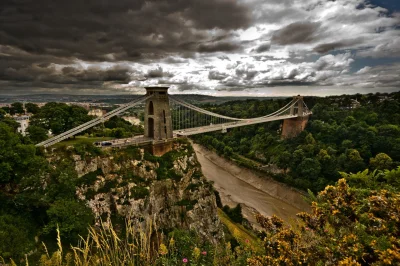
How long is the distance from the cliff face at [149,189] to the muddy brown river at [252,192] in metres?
6.72

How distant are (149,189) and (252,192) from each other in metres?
17.9

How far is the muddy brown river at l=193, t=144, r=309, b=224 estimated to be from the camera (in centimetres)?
2552

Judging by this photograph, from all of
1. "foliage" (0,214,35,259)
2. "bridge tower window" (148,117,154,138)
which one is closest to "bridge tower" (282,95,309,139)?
"bridge tower window" (148,117,154,138)

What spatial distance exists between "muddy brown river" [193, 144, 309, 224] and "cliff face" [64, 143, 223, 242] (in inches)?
265

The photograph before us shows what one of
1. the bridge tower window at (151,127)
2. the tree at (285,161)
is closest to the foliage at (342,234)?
the bridge tower window at (151,127)

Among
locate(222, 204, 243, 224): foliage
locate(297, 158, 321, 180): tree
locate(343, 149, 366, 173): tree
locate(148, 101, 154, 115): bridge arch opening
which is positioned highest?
locate(148, 101, 154, 115): bridge arch opening

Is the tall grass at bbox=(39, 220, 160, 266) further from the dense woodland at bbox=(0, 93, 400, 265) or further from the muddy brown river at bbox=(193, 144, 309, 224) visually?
the muddy brown river at bbox=(193, 144, 309, 224)

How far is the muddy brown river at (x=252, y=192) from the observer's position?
2552 cm

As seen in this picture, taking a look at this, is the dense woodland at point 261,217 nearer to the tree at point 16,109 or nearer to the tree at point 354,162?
the tree at point 354,162

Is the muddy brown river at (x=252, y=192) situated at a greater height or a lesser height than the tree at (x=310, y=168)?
lesser

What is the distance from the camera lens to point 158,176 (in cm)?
1702

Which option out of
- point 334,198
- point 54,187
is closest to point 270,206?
point 54,187

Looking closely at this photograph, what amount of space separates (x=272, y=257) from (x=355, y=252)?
110cm

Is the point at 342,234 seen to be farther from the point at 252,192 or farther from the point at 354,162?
the point at 354,162
